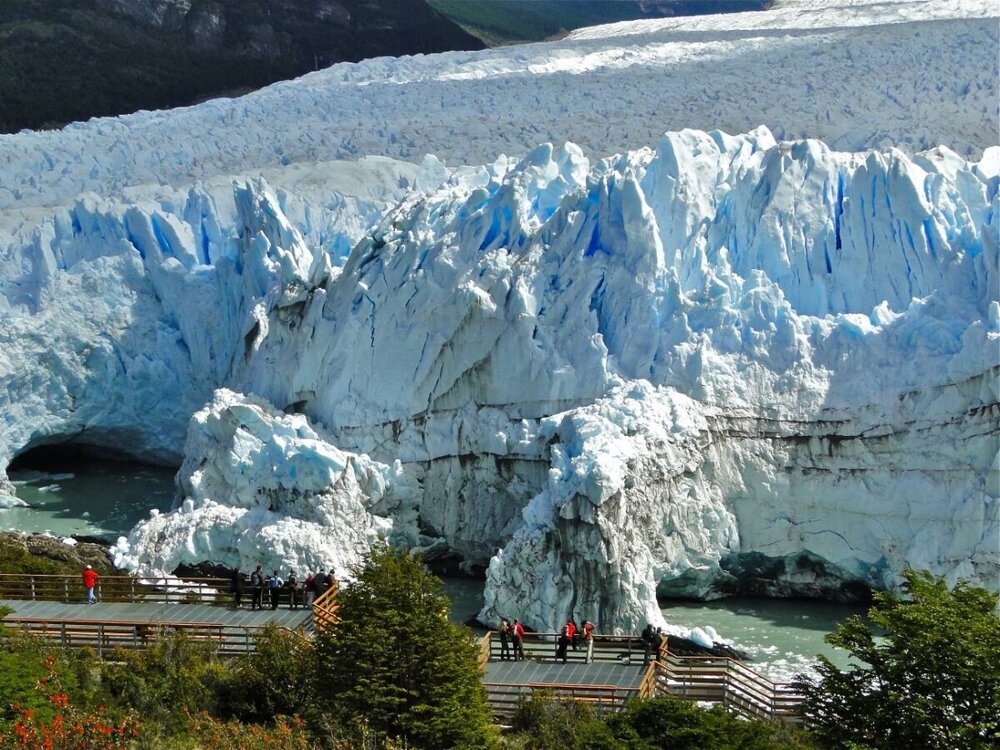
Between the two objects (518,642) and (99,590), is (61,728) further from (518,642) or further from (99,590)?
(99,590)

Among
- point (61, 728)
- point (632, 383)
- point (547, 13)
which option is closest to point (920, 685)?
point (61, 728)

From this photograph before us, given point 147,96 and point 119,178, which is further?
point 147,96

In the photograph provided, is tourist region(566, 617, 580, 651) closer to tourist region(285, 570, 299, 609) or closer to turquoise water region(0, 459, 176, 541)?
tourist region(285, 570, 299, 609)

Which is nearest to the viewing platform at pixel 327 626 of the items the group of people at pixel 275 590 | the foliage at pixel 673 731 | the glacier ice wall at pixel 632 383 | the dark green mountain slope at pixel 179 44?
the group of people at pixel 275 590

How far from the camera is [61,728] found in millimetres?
15047

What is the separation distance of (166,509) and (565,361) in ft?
23.4

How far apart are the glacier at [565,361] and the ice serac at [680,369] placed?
41 mm

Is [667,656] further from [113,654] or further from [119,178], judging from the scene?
[119,178]

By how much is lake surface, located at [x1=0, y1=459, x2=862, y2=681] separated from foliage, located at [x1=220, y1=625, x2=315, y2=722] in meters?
2.26

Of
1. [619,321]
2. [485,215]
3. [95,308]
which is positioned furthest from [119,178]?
[619,321]

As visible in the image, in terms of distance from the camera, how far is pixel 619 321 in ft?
82.1

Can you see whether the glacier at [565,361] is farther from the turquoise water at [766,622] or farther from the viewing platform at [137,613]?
the viewing platform at [137,613]

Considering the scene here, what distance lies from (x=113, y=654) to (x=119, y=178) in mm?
17728

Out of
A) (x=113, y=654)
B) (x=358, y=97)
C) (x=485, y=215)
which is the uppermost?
(x=358, y=97)
